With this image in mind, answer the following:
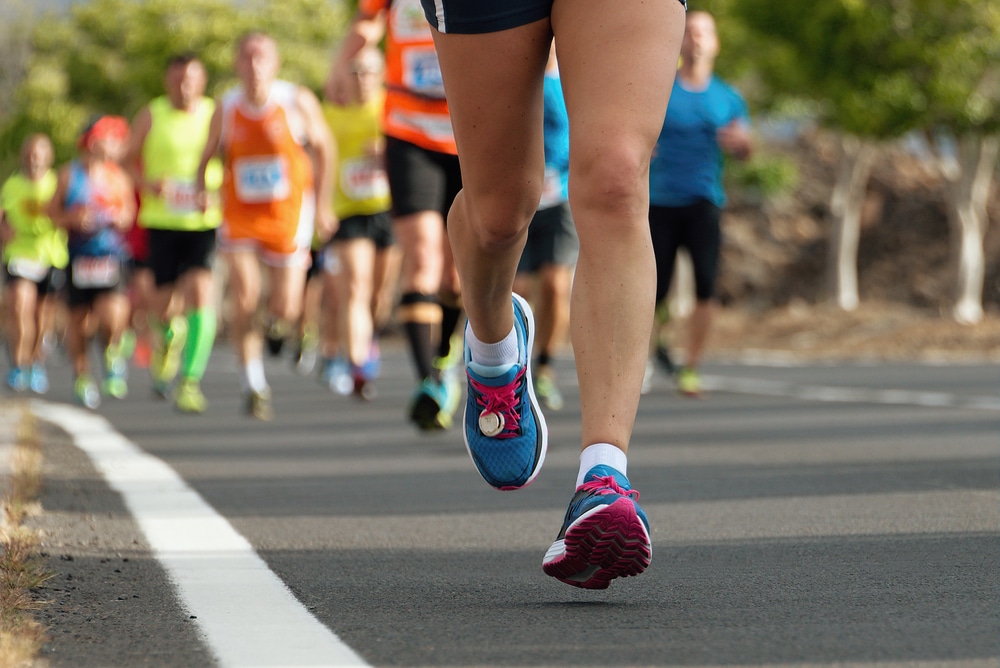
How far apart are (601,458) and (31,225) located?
11334 mm

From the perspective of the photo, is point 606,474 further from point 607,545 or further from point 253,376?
point 253,376

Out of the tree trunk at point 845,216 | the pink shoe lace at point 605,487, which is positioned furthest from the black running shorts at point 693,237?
the tree trunk at point 845,216

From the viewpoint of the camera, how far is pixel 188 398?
388 inches

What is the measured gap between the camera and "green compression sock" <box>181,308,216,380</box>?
995 centimetres

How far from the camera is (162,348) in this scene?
1137 centimetres

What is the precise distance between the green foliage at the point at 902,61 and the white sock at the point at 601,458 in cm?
1636

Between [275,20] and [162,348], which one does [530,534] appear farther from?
[275,20]

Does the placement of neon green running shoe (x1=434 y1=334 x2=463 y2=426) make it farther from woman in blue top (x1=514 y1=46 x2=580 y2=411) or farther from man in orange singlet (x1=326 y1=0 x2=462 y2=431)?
woman in blue top (x1=514 y1=46 x2=580 y2=411)

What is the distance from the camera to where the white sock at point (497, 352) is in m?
4.04

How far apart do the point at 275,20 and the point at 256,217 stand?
3014cm

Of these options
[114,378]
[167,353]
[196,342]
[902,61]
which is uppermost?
[902,61]

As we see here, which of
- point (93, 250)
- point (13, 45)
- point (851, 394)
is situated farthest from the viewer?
point (13, 45)

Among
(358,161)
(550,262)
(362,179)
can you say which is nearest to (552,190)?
(550,262)

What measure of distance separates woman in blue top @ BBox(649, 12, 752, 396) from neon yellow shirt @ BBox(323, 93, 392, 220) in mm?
1720
